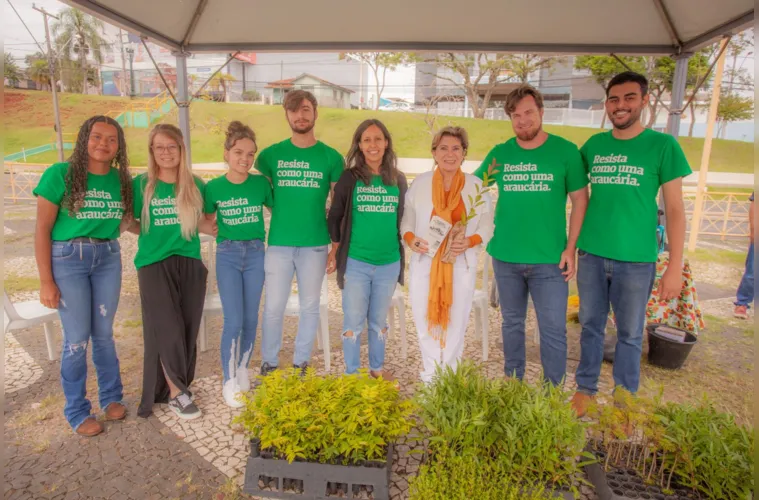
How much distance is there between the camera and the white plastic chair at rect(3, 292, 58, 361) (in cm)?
367

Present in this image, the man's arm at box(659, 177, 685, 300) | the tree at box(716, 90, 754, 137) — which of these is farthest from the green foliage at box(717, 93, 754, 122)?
the man's arm at box(659, 177, 685, 300)

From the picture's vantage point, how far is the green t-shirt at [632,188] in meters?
2.92

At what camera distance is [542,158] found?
3043 millimetres

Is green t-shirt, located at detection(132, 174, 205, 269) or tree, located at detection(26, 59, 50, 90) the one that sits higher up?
tree, located at detection(26, 59, 50, 90)

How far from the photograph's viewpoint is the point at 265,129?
32562 mm

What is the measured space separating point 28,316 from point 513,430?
3.90 metres

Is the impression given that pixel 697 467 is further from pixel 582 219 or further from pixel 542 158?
pixel 542 158

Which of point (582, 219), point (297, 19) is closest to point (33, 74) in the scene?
point (297, 19)

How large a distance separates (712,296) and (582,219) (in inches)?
217

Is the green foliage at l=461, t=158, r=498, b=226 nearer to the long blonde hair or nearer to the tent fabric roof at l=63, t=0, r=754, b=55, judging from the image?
the tent fabric roof at l=63, t=0, r=754, b=55

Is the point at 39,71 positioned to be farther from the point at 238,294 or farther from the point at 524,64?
the point at 238,294

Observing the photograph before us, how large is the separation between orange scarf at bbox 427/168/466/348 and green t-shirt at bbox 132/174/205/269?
1.74 m

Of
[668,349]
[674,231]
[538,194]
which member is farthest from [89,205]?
[668,349]

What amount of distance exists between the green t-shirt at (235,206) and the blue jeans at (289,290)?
25 cm
